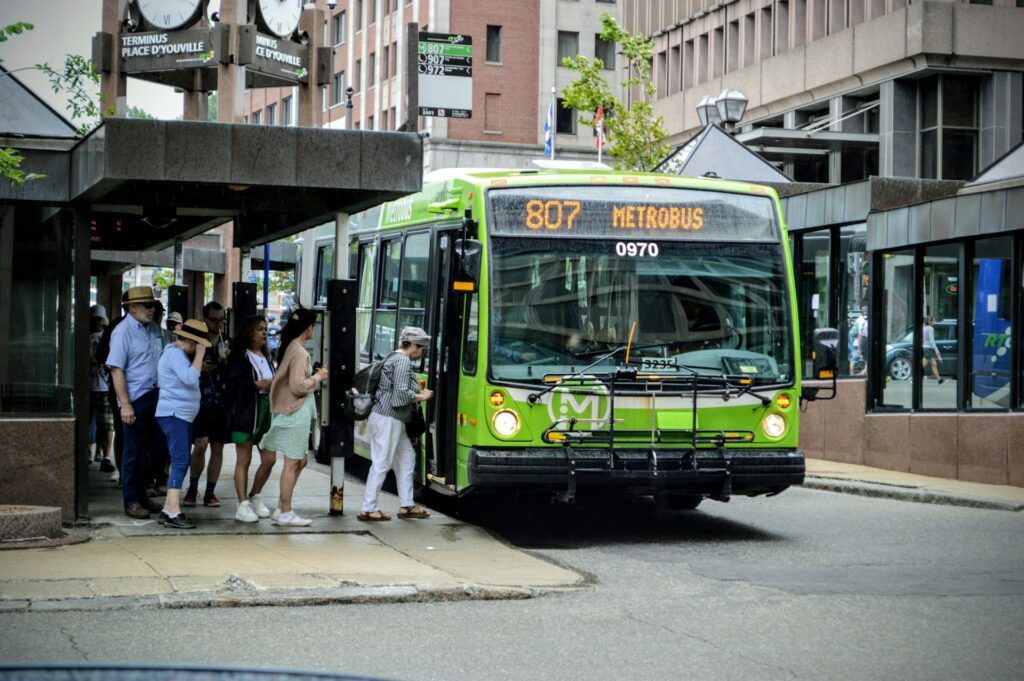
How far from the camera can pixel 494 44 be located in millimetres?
71312

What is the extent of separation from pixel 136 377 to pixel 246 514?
4.58 feet

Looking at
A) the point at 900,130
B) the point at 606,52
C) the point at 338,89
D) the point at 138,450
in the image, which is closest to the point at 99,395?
the point at 138,450

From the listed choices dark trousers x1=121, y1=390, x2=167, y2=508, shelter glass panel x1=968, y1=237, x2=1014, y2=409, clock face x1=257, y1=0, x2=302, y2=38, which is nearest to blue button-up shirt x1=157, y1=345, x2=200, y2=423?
dark trousers x1=121, y1=390, x2=167, y2=508

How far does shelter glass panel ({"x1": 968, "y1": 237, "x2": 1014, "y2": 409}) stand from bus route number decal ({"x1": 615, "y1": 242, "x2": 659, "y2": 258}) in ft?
22.9

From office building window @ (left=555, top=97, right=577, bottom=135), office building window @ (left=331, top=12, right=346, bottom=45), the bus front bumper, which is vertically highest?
office building window @ (left=331, top=12, right=346, bottom=45)

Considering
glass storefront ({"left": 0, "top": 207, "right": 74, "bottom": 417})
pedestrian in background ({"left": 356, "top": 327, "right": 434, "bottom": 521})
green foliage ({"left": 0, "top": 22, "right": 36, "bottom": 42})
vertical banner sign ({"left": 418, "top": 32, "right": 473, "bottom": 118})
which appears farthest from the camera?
vertical banner sign ({"left": 418, "top": 32, "right": 473, "bottom": 118})

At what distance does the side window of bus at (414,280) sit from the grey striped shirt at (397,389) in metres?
1.25

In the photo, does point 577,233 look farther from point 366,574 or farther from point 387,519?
point 366,574

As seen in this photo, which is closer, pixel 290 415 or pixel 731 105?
pixel 290 415

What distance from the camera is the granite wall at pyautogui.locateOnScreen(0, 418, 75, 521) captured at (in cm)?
1182

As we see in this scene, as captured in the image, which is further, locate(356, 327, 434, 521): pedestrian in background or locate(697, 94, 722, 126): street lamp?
locate(697, 94, 722, 126): street lamp

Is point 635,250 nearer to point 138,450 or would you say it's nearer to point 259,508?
point 259,508

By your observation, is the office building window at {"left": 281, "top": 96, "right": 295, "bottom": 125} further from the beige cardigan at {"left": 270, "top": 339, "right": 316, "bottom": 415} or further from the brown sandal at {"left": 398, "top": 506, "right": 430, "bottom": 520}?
the beige cardigan at {"left": 270, "top": 339, "right": 316, "bottom": 415}

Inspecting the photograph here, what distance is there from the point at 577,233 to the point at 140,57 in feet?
30.2
